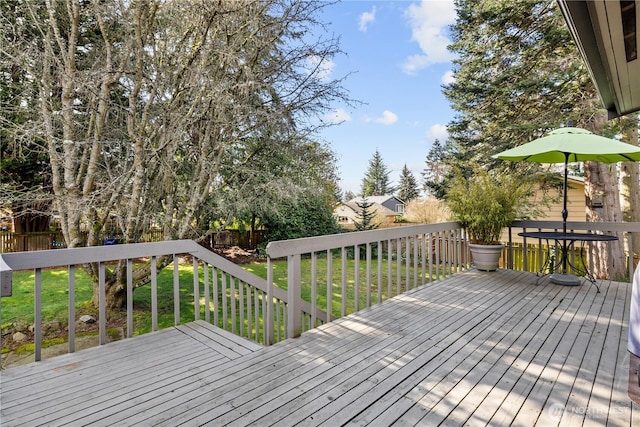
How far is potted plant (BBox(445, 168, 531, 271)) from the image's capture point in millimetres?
4887

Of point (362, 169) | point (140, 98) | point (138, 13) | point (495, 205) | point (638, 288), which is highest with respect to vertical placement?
point (362, 169)

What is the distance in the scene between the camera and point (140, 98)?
5.45 meters

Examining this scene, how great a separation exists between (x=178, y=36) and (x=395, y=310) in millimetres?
5143

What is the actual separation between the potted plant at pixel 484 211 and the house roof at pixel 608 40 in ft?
5.37

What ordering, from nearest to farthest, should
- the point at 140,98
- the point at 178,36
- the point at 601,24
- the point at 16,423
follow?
the point at 16,423
the point at 601,24
the point at 178,36
the point at 140,98

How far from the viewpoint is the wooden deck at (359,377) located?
175cm

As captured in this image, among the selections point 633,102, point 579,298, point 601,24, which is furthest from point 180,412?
point 633,102

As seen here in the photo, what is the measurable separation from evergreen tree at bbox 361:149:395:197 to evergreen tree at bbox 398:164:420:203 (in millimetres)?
1906

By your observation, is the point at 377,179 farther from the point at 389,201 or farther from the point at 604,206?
the point at 604,206

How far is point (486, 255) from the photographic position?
505 centimetres

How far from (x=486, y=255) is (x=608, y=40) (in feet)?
10.5

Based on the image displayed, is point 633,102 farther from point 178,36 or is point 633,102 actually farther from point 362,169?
point 362,169

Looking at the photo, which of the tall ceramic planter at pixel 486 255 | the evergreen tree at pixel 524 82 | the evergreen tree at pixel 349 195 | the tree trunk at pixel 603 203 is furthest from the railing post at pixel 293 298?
the evergreen tree at pixel 349 195

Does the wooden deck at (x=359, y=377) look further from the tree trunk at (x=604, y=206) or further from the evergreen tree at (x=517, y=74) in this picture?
the evergreen tree at (x=517, y=74)
